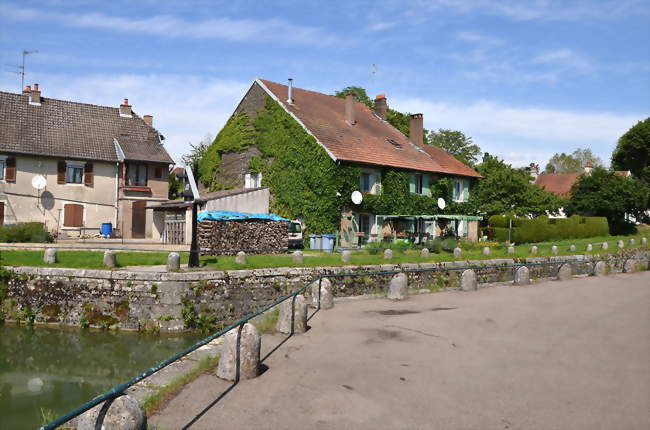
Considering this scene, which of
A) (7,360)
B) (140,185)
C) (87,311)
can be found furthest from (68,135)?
(7,360)

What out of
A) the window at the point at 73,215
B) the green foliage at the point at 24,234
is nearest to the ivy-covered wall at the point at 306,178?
the window at the point at 73,215

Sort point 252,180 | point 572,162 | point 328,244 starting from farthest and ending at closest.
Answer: point 572,162 → point 252,180 → point 328,244

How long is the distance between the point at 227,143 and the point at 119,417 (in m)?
28.6

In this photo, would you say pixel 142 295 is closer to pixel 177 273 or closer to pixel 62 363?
pixel 177 273

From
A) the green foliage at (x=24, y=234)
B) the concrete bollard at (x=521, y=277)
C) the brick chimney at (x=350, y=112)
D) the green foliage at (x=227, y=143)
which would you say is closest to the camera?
the concrete bollard at (x=521, y=277)

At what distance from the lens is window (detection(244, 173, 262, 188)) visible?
30188 mm

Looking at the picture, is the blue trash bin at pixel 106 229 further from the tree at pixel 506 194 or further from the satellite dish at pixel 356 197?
the tree at pixel 506 194

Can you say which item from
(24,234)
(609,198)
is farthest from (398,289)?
(609,198)

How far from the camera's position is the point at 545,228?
116 feet

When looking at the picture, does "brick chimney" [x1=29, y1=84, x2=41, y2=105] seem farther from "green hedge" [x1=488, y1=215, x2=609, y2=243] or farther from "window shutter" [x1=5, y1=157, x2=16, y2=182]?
"green hedge" [x1=488, y1=215, x2=609, y2=243]

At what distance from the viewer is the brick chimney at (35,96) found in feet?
98.8

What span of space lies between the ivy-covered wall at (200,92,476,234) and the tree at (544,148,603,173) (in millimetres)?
66808

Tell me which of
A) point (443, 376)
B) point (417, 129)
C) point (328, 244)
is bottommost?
point (443, 376)

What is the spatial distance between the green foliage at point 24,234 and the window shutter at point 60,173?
5.74 metres
